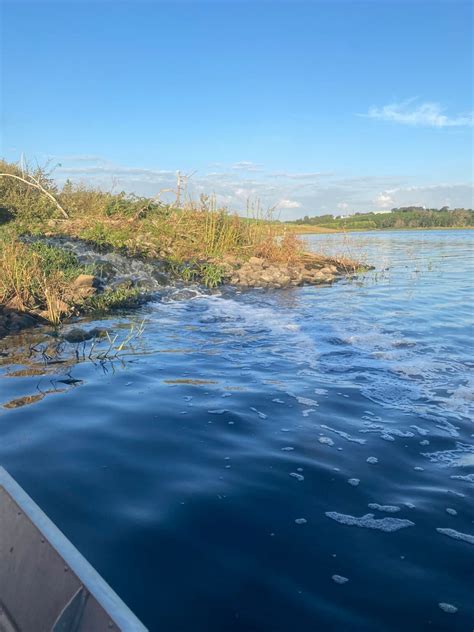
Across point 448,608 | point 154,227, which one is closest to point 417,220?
point 154,227

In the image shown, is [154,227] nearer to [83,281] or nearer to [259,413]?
[83,281]

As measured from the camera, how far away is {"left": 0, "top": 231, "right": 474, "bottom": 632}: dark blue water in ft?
7.09

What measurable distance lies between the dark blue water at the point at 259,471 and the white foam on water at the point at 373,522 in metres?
0.01

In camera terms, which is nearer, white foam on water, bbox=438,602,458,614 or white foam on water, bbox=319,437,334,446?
white foam on water, bbox=438,602,458,614

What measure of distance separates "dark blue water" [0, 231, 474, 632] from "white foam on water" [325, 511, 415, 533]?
1cm

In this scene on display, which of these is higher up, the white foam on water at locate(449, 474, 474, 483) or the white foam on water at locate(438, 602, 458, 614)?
the white foam on water at locate(438, 602, 458, 614)

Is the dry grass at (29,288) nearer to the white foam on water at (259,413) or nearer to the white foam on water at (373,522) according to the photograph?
the white foam on water at (259,413)

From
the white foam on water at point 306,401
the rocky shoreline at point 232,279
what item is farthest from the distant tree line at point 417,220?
the white foam on water at point 306,401

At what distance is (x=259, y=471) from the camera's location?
3.27m

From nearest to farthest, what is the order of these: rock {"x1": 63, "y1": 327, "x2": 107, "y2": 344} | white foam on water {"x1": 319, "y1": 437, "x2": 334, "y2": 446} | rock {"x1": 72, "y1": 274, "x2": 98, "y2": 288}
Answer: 1. white foam on water {"x1": 319, "y1": 437, "x2": 334, "y2": 446}
2. rock {"x1": 63, "y1": 327, "x2": 107, "y2": 344}
3. rock {"x1": 72, "y1": 274, "x2": 98, "y2": 288}

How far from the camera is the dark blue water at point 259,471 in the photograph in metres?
2.16

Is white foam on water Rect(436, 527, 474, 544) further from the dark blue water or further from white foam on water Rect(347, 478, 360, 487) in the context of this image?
white foam on water Rect(347, 478, 360, 487)

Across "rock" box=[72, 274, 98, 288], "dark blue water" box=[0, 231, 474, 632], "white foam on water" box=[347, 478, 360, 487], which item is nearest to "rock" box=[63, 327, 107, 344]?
"dark blue water" box=[0, 231, 474, 632]

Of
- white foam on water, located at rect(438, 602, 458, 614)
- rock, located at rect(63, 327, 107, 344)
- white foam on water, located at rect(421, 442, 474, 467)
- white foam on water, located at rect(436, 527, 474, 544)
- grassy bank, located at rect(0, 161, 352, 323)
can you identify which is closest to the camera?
white foam on water, located at rect(438, 602, 458, 614)
